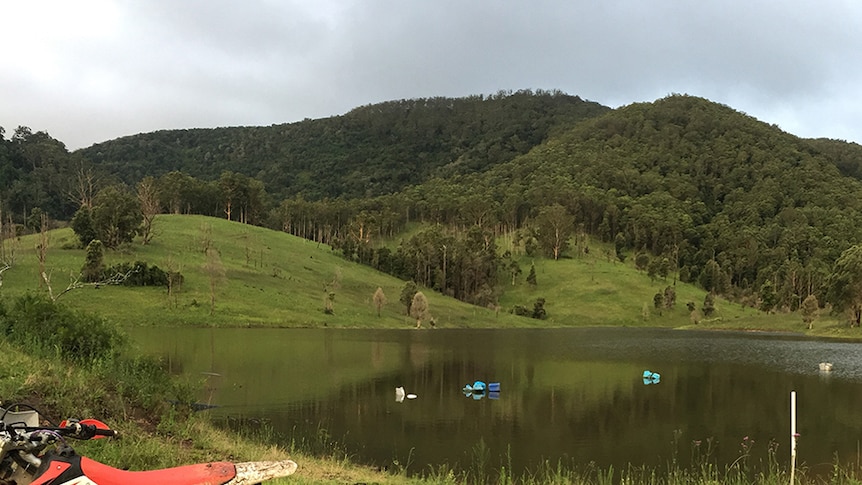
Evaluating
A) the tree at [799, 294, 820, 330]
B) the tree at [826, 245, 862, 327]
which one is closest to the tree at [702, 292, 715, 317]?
the tree at [799, 294, 820, 330]

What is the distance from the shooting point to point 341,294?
99.6m

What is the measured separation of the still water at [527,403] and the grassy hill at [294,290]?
24197 millimetres

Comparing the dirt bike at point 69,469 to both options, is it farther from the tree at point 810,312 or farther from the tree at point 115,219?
the tree at point 810,312

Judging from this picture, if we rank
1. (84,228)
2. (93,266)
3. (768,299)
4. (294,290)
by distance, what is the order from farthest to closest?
(768,299) < (294,290) < (84,228) < (93,266)

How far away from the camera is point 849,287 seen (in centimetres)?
8650

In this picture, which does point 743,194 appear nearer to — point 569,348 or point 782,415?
point 569,348

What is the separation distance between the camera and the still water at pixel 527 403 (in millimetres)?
18641

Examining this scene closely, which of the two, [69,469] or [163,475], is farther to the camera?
[163,475]

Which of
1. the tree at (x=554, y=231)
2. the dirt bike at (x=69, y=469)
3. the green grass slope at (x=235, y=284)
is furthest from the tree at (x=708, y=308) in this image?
the dirt bike at (x=69, y=469)

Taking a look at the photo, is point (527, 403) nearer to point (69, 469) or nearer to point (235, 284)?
point (69, 469)

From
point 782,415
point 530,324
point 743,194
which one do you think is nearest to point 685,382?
point 782,415

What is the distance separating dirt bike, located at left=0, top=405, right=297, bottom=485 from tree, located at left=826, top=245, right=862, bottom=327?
106m

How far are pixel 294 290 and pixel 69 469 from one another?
9144 cm

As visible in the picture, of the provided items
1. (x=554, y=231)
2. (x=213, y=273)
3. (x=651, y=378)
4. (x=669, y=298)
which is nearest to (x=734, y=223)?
(x=554, y=231)
